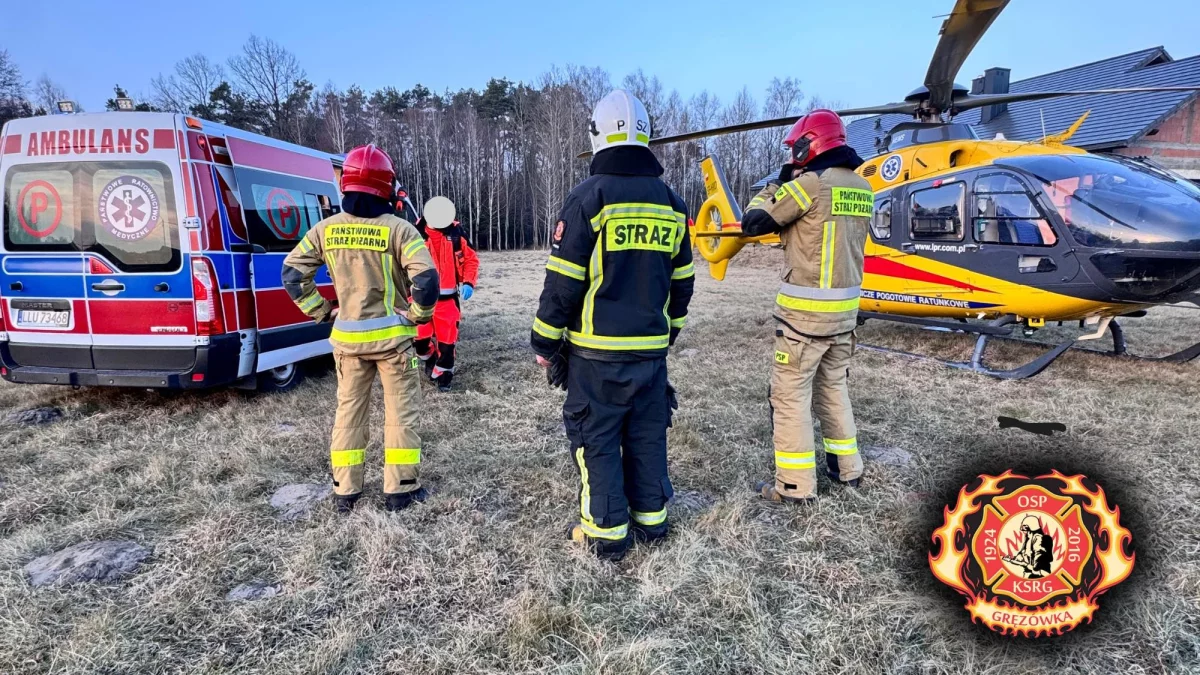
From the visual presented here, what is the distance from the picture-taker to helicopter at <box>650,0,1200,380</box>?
4828mm

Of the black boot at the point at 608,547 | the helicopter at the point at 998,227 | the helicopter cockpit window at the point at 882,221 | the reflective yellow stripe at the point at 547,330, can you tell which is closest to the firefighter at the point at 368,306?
the reflective yellow stripe at the point at 547,330

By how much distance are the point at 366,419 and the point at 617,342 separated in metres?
1.68

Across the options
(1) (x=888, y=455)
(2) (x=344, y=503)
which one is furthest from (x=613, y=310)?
(1) (x=888, y=455)

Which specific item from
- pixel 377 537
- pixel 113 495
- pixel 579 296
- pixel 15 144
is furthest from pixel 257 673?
pixel 15 144

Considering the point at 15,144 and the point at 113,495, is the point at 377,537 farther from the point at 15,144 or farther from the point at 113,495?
the point at 15,144

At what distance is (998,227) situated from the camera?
220 inches

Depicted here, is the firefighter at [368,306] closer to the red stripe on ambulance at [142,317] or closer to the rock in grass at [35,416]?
the red stripe on ambulance at [142,317]

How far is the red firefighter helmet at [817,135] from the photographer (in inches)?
129

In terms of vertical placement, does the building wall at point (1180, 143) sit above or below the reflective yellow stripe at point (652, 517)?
above

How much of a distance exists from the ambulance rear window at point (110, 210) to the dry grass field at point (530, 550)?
4.48 ft

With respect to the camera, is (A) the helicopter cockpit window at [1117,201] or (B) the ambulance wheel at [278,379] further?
(B) the ambulance wheel at [278,379]

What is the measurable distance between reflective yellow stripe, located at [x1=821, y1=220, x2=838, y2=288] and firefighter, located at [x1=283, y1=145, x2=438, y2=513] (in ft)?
7.11

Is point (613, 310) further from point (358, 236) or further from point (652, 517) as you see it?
point (358, 236)

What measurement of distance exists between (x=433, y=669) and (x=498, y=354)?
208 inches
